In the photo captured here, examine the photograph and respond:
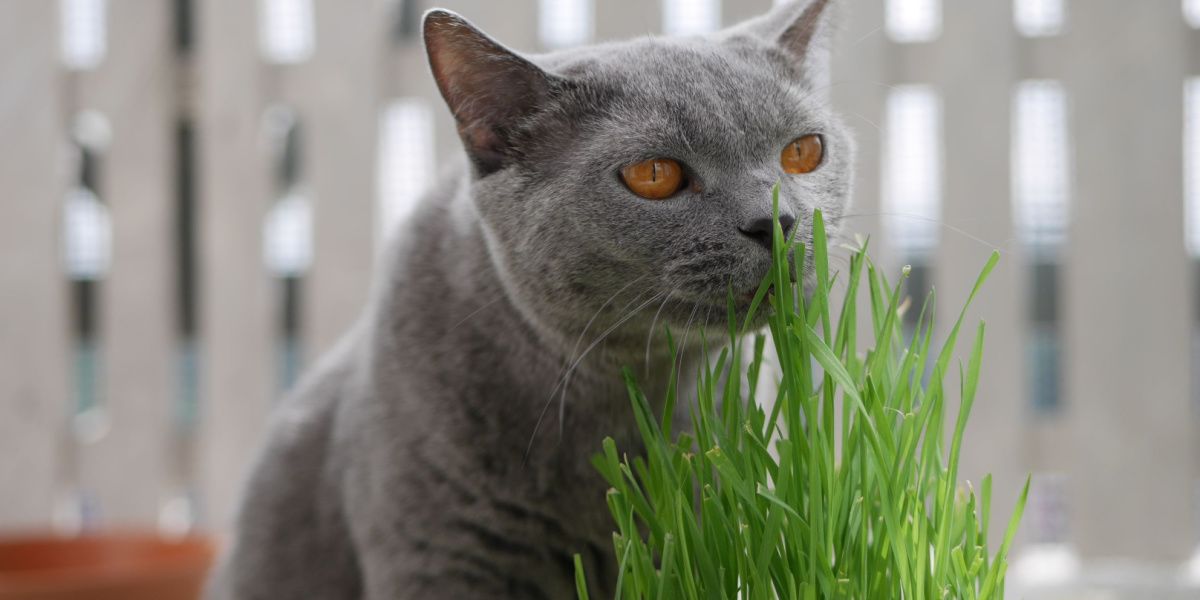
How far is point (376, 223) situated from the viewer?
192 cm

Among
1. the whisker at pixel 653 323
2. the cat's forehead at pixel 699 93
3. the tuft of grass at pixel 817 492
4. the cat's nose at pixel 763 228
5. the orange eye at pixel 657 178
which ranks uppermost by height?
the cat's forehead at pixel 699 93

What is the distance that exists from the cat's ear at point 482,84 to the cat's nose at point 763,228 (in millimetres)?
224

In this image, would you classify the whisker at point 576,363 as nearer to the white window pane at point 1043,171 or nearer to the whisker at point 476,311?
the whisker at point 476,311

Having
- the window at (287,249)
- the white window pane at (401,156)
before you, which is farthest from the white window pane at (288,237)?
the white window pane at (401,156)

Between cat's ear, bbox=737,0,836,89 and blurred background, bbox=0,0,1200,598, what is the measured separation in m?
0.68

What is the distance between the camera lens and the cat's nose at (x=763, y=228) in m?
0.75

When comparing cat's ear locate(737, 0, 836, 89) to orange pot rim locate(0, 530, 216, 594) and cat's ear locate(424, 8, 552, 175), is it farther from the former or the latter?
orange pot rim locate(0, 530, 216, 594)

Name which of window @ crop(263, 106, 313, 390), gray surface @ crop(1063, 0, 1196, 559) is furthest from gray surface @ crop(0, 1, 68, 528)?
gray surface @ crop(1063, 0, 1196, 559)

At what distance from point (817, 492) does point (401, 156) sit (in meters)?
1.46

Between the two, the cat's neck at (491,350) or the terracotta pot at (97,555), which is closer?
the cat's neck at (491,350)

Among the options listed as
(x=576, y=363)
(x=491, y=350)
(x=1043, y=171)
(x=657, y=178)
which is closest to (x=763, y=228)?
(x=657, y=178)

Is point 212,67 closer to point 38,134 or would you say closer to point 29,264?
point 38,134

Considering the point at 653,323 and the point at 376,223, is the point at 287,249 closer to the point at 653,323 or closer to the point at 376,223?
the point at 376,223

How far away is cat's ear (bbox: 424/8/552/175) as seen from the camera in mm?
840
